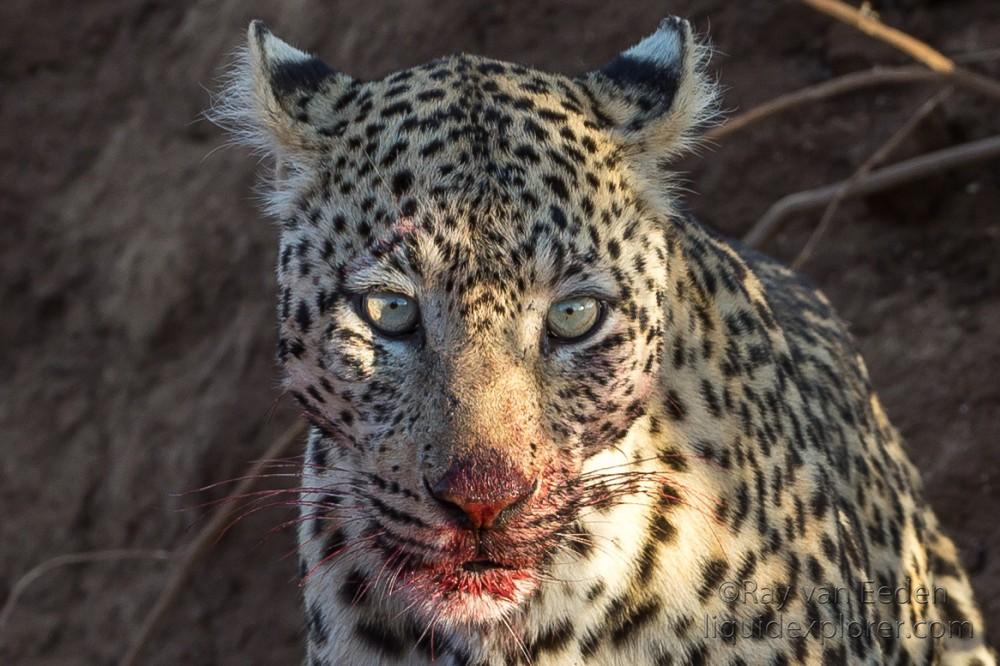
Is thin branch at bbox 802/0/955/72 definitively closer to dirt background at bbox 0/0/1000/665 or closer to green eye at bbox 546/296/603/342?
dirt background at bbox 0/0/1000/665

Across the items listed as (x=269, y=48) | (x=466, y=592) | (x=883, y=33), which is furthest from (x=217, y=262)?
(x=466, y=592)

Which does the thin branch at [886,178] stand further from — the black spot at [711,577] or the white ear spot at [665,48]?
the black spot at [711,577]

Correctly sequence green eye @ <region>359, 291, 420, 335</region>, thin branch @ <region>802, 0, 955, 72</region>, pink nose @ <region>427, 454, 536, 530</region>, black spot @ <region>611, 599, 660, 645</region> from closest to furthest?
pink nose @ <region>427, 454, 536, 530</region> < green eye @ <region>359, 291, 420, 335</region> < black spot @ <region>611, 599, 660, 645</region> < thin branch @ <region>802, 0, 955, 72</region>

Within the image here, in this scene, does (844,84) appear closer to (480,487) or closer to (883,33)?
(883,33)

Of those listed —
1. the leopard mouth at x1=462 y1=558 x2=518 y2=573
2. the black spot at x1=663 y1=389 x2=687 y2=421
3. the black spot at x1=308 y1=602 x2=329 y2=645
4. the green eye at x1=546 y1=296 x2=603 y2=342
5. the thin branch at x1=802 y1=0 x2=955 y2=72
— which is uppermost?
the thin branch at x1=802 y1=0 x2=955 y2=72

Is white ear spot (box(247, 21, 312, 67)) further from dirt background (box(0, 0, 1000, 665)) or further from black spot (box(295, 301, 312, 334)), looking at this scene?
dirt background (box(0, 0, 1000, 665))

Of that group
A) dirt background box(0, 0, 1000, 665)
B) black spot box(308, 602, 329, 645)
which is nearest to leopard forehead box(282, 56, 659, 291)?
black spot box(308, 602, 329, 645)

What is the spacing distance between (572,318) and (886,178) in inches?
129

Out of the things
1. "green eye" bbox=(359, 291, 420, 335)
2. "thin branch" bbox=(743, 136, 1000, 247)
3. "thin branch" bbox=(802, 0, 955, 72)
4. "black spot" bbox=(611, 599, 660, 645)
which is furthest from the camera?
"thin branch" bbox=(743, 136, 1000, 247)

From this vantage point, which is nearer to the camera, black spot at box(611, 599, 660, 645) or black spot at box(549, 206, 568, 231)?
black spot at box(549, 206, 568, 231)

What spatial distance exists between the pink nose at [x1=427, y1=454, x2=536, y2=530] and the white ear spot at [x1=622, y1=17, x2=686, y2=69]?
1133mm

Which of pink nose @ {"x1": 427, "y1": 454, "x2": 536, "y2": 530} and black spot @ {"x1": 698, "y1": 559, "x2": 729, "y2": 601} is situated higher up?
pink nose @ {"x1": 427, "y1": 454, "x2": 536, "y2": 530}

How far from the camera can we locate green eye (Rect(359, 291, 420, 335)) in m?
3.11

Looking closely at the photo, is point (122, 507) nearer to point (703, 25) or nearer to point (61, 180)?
point (61, 180)
